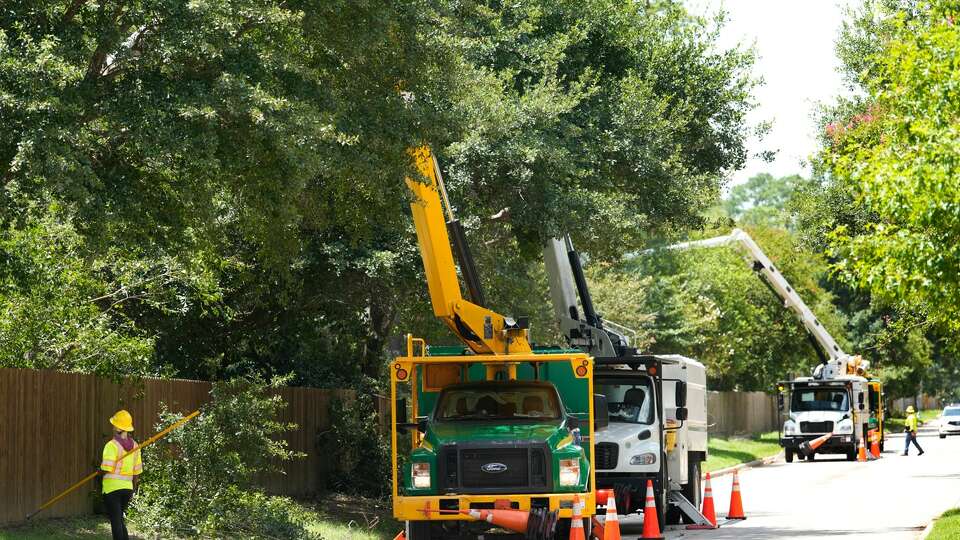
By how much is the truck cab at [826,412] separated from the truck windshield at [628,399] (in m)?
25.6

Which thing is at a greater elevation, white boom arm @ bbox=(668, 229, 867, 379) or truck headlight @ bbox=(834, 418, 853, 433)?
white boom arm @ bbox=(668, 229, 867, 379)

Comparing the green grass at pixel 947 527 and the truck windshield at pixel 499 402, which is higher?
the truck windshield at pixel 499 402

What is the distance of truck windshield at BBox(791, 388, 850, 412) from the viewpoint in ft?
154

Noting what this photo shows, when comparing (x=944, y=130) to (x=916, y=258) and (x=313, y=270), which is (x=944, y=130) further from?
(x=313, y=270)

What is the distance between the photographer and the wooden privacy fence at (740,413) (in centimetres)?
5816

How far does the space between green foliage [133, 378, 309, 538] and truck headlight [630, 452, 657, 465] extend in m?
4.93

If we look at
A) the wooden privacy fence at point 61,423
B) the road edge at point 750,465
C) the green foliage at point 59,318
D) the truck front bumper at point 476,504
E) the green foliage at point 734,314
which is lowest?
the road edge at point 750,465

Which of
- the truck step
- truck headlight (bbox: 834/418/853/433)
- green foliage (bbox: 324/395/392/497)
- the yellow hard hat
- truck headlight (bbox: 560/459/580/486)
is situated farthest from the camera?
truck headlight (bbox: 834/418/853/433)

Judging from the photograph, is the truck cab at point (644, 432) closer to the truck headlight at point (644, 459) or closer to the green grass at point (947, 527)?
the truck headlight at point (644, 459)

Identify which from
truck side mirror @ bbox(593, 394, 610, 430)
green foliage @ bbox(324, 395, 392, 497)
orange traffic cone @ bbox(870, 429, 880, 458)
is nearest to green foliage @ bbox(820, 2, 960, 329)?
truck side mirror @ bbox(593, 394, 610, 430)

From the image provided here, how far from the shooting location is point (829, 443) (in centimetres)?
4725

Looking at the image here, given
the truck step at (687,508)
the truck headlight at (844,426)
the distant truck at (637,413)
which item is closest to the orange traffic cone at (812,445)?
the truck headlight at (844,426)

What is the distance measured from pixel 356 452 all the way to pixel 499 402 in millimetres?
9524

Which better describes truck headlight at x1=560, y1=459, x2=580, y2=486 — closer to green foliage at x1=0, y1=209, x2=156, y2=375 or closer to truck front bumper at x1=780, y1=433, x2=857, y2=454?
green foliage at x1=0, y1=209, x2=156, y2=375
